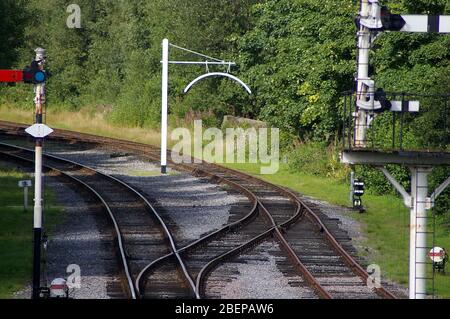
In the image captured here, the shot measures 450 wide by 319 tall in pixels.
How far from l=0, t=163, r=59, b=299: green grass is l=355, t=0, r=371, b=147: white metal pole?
566 centimetres

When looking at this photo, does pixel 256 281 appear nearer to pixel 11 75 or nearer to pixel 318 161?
pixel 11 75

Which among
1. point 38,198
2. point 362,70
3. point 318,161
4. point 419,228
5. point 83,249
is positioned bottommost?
point 83,249

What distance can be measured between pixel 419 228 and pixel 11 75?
20.4ft

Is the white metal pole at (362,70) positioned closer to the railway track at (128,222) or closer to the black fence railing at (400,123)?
the black fence railing at (400,123)

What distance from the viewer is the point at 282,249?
Result: 65.0 feet

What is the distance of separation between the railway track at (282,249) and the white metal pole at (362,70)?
2598 mm

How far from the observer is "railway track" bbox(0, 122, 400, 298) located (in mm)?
16156

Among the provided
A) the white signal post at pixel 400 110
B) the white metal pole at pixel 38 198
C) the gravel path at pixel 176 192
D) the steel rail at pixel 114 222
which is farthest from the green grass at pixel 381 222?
the white metal pole at pixel 38 198

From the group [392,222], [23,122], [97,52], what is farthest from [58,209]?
[97,52]

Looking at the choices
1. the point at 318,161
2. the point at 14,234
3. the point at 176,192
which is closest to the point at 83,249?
the point at 14,234

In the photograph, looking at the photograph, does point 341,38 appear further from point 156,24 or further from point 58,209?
point 156,24
